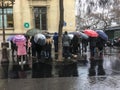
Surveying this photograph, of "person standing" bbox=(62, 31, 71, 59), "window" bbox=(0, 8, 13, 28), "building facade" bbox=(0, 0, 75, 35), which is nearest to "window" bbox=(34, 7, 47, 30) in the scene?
"building facade" bbox=(0, 0, 75, 35)

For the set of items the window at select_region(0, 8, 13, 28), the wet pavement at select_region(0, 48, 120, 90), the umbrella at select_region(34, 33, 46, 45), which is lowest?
the wet pavement at select_region(0, 48, 120, 90)

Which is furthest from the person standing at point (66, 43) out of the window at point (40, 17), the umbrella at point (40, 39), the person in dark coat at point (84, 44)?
the window at point (40, 17)

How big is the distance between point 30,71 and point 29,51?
7559mm

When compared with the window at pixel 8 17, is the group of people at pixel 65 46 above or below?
below

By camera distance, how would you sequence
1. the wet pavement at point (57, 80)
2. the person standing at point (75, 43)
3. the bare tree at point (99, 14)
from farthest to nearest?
the bare tree at point (99, 14), the person standing at point (75, 43), the wet pavement at point (57, 80)

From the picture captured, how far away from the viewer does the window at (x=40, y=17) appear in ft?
133

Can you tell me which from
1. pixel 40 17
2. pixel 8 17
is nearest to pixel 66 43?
pixel 40 17

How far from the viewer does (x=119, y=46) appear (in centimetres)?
4178

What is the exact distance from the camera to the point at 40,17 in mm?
40656

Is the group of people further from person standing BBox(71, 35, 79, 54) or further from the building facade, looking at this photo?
the building facade

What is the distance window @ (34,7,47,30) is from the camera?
40647 millimetres

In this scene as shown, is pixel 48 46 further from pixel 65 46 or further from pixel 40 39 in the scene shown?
pixel 40 39

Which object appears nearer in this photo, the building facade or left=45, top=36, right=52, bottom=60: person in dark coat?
left=45, top=36, right=52, bottom=60: person in dark coat

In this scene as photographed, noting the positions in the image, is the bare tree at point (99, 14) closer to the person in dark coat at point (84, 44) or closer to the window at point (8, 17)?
the window at point (8, 17)
